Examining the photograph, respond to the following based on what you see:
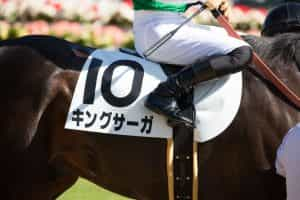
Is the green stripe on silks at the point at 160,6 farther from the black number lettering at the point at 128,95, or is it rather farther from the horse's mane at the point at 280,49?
the horse's mane at the point at 280,49

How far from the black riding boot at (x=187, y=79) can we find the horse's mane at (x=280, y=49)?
0.21 metres

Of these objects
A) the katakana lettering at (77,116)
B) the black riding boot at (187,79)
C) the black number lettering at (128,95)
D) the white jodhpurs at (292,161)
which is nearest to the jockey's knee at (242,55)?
the black riding boot at (187,79)

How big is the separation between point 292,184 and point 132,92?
4.26 feet

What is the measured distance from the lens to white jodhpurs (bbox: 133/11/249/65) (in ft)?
14.7

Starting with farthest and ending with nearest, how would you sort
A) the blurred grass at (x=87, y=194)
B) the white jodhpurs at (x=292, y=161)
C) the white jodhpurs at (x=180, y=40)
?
the blurred grass at (x=87, y=194)
the white jodhpurs at (x=180, y=40)
the white jodhpurs at (x=292, y=161)

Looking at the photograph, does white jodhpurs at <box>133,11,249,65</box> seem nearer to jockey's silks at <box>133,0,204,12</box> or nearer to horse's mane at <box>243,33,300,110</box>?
jockey's silks at <box>133,0,204,12</box>

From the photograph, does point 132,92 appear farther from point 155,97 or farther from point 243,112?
point 243,112

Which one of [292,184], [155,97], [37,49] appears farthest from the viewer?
[37,49]

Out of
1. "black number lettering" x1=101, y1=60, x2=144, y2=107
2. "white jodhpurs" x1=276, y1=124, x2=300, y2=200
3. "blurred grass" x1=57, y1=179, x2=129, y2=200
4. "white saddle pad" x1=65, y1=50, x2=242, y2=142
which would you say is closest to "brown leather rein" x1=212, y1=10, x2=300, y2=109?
A: "white saddle pad" x1=65, y1=50, x2=242, y2=142

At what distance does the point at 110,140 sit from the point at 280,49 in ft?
3.86

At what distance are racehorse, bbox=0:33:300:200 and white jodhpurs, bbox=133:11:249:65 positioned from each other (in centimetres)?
25

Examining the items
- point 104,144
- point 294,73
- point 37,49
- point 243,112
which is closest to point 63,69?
point 37,49

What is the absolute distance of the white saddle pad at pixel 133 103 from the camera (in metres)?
4.45

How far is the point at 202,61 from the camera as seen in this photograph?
441 cm
